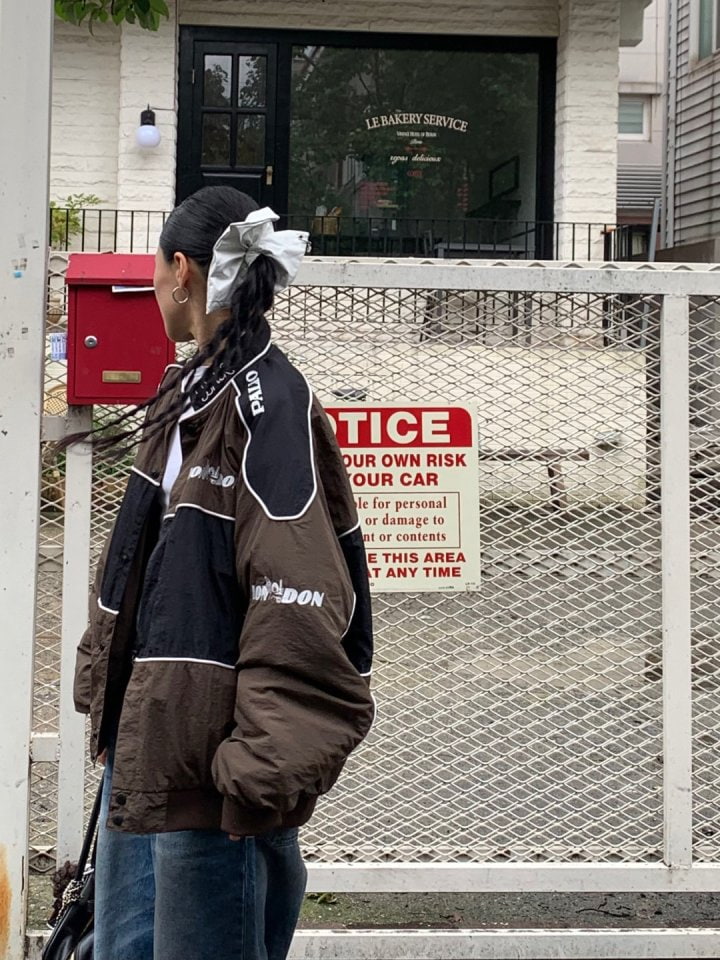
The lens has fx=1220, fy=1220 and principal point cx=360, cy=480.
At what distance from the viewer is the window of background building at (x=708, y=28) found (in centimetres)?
1553

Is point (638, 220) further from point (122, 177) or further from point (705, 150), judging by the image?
point (122, 177)

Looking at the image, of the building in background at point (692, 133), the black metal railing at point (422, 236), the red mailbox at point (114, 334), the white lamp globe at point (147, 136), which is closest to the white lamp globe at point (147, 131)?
the white lamp globe at point (147, 136)

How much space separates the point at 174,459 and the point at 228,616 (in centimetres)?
33

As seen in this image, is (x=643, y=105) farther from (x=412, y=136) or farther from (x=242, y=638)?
(x=242, y=638)

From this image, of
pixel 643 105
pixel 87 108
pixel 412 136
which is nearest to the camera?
pixel 87 108

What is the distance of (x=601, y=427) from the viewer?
11.0ft

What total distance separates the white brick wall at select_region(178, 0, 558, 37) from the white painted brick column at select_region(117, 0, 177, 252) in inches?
21.6

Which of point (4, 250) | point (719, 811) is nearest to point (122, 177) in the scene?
point (4, 250)

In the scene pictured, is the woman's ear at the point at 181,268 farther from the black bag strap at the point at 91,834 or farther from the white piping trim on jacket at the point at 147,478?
the black bag strap at the point at 91,834

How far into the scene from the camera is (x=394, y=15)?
10.9 metres

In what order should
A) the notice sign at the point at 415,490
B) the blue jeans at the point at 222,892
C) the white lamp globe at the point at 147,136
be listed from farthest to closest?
1. the white lamp globe at the point at 147,136
2. the notice sign at the point at 415,490
3. the blue jeans at the point at 222,892

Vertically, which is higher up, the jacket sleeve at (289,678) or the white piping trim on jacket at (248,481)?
the white piping trim on jacket at (248,481)

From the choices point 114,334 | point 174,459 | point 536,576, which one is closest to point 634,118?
point 536,576

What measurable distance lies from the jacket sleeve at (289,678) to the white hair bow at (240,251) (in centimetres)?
44
